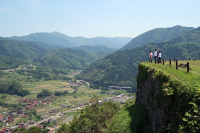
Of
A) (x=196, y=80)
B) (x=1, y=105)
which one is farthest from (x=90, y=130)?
(x=1, y=105)

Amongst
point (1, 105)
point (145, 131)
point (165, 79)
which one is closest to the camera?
point (165, 79)

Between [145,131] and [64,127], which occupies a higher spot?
[145,131]

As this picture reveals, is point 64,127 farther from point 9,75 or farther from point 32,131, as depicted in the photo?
point 9,75

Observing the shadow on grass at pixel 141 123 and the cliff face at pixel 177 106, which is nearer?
the cliff face at pixel 177 106

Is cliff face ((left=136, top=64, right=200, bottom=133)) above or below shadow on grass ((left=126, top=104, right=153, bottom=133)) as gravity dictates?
above

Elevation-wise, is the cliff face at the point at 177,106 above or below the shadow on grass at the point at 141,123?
above

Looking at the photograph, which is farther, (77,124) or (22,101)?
(22,101)

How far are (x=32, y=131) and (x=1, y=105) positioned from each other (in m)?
76.3

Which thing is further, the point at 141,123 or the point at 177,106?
the point at 141,123

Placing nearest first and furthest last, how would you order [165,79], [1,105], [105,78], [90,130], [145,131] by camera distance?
[165,79], [145,131], [90,130], [1,105], [105,78]

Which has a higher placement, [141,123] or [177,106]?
[177,106]

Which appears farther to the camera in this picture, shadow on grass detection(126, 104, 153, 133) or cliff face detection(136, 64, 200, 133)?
shadow on grass detection(126, 104, 153, 133)

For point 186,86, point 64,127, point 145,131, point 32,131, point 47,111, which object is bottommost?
point 47,111

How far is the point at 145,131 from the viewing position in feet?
55.3
